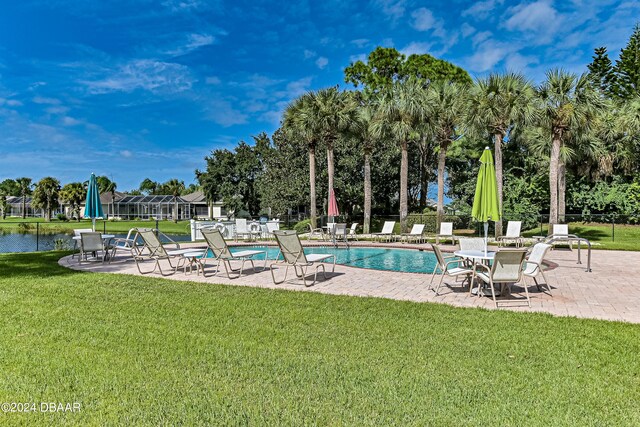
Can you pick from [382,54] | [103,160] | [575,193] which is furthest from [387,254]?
[103,160]

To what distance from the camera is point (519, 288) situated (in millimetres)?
7016

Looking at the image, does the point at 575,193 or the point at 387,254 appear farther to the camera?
the point at 575,193

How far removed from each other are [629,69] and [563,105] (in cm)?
1803

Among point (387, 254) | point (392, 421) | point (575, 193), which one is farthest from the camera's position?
point (575, 193)

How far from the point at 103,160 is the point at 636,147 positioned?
55635mm

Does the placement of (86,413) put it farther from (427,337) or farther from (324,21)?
(324,21)

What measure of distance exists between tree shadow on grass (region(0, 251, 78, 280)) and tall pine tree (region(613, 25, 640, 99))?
35.7m

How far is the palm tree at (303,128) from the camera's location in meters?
22.1

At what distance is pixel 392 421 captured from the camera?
2471mm

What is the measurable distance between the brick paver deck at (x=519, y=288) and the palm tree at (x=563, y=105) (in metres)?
8.28

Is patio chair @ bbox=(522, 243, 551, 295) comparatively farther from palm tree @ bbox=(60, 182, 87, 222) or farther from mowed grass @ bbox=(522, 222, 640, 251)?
palm tree @ bbox=(60, 182, 87, 222)

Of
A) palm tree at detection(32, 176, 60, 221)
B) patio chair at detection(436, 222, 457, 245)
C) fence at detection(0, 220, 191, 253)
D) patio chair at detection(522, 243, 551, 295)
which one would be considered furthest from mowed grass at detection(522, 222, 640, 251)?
palm tree at detection(32, 176, 60, 221)

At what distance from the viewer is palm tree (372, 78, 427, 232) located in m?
20.0

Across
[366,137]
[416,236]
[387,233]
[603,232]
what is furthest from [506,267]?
[603,232]
